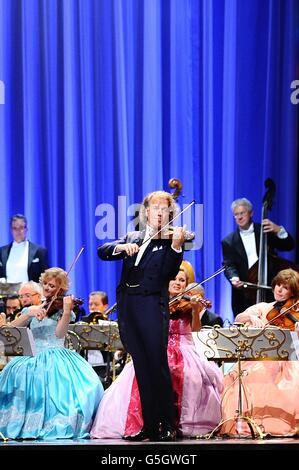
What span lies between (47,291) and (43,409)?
0.65 metres

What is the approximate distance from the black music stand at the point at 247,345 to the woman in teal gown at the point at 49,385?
2.31 ft

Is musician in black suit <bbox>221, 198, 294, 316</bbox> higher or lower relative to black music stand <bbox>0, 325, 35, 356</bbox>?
higher

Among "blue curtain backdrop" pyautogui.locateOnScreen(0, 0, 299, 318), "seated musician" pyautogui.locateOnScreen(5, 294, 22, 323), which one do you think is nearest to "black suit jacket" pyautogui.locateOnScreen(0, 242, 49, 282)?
"blue curtain backdrop" pyautogui.locateOnScreen(0, 0, 299, 318)

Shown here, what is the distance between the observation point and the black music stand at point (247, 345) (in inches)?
203

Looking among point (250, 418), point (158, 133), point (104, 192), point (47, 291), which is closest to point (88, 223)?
point (104, 192)

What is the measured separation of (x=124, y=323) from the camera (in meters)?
4.84

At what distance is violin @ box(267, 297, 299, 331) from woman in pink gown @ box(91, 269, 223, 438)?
436mm

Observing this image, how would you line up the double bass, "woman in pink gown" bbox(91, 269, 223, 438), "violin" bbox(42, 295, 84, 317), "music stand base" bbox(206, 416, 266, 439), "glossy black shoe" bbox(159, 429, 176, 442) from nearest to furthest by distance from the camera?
1. "glossy black shoe" bbox(159, 429, 176, 442)
2. "music stand base" bbox(206, 416, 266, 439)
3. "woman in pink gown" bbox(91, 269, 223, 438)
4. "violin" bbox(42, 295, 84, 317)
5. the double bass

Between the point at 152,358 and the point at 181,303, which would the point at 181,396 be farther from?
the point at 152,358

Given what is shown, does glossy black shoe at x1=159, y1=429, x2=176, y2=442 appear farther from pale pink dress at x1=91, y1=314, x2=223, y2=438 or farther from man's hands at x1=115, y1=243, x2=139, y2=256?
man's hands at x1=115, y1=243, x2=139, y2=256

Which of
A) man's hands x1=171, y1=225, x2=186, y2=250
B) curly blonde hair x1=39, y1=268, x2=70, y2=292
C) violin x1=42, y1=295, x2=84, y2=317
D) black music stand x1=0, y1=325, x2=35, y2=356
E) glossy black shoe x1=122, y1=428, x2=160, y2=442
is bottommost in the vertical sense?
glossy black shoe x1=122, y1=428, x2=160, y2=442

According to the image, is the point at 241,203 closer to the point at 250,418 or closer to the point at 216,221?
the point at 216,221

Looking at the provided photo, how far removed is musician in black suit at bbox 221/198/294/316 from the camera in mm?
8156

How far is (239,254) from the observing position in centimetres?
823
